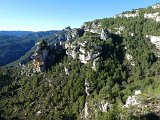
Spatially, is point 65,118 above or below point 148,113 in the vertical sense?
below

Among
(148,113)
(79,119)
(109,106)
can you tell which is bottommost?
(79,119)

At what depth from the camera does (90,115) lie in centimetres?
18162

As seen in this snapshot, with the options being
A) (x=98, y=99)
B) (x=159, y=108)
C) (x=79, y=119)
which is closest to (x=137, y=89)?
(x=98, y=99)

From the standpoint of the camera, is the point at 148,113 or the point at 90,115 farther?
the point at 90,115

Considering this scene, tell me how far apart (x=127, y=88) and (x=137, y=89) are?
9.18 metres

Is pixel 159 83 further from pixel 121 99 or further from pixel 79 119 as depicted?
pixel 79 119

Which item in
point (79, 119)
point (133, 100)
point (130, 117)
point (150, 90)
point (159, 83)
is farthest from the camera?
point (79, 119)

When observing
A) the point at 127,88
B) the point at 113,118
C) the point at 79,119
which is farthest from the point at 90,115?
the point at 113,118

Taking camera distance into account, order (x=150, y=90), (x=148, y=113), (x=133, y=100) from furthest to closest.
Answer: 1. (x=150, y=90)
2. (x=133, y=100)
3. (x=148, y=113)

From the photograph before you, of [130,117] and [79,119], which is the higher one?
[130,117]

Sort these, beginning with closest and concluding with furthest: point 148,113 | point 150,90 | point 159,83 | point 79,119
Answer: point 148,113, point 150,90, point 159,83, point 79,119

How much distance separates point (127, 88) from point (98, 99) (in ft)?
62.4

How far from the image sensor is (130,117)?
11831 cm

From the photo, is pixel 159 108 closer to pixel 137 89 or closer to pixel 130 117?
pixel 130 117
